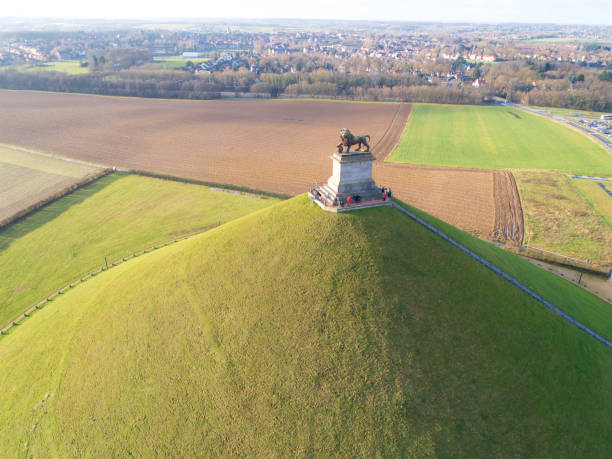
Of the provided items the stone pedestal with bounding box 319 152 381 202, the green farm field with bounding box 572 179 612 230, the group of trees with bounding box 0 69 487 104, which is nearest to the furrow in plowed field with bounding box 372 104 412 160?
the group of trees with bounding box 0 69 487 104

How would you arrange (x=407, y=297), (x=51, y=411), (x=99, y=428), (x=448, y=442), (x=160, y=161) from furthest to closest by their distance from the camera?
(x=160, y=161) < (x=407, y=297) < (x=51, y=411) < (x=99, y=428) < (x=448, y=442)

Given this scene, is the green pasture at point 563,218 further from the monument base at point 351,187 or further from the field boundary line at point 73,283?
the field boundary line at point 73,283

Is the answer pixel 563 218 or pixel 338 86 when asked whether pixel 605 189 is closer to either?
pixel 563 218

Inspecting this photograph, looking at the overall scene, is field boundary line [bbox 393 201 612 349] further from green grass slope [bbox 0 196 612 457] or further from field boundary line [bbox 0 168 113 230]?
field boundary line [bbox 0 168 113 230]

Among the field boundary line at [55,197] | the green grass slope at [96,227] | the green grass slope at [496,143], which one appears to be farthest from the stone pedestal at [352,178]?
the green grass slope at [496,143]

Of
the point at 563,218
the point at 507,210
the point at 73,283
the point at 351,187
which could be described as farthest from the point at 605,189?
the point at 73,283

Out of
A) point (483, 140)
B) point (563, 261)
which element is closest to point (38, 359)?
point (563, 261)

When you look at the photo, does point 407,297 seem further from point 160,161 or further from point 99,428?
point 160,161
